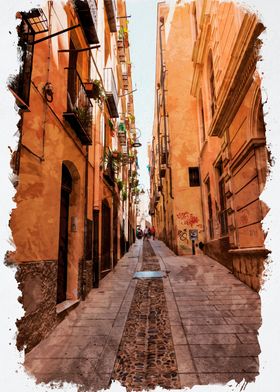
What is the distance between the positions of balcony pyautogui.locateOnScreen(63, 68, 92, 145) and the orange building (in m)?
0.02

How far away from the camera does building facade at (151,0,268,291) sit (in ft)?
18.3

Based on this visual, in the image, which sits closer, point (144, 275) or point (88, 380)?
point (88, 380)

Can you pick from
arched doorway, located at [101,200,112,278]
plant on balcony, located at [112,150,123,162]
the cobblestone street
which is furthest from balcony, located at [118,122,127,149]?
the cobblestone street

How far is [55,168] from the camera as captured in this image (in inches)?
190

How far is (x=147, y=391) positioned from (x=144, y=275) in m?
6.54

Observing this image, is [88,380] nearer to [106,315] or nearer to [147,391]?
[147,391]

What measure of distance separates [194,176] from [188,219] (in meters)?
2.41

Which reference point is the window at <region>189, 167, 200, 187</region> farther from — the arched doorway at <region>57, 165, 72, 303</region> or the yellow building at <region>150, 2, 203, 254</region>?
the arched doorway at <region>57, 165, 72, 303</region>

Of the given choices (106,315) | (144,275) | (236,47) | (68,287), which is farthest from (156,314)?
(236,47)

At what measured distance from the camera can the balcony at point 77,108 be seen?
5691 millimetres

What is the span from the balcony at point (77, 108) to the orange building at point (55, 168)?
22 millimetres

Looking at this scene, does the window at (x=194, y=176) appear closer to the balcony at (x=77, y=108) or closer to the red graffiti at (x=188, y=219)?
the red graffiti at (x=188, y=219)

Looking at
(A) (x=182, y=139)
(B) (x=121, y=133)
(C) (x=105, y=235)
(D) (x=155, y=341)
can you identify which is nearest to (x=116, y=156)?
(C) (x=105, y=235)

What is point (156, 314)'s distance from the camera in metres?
4.98
